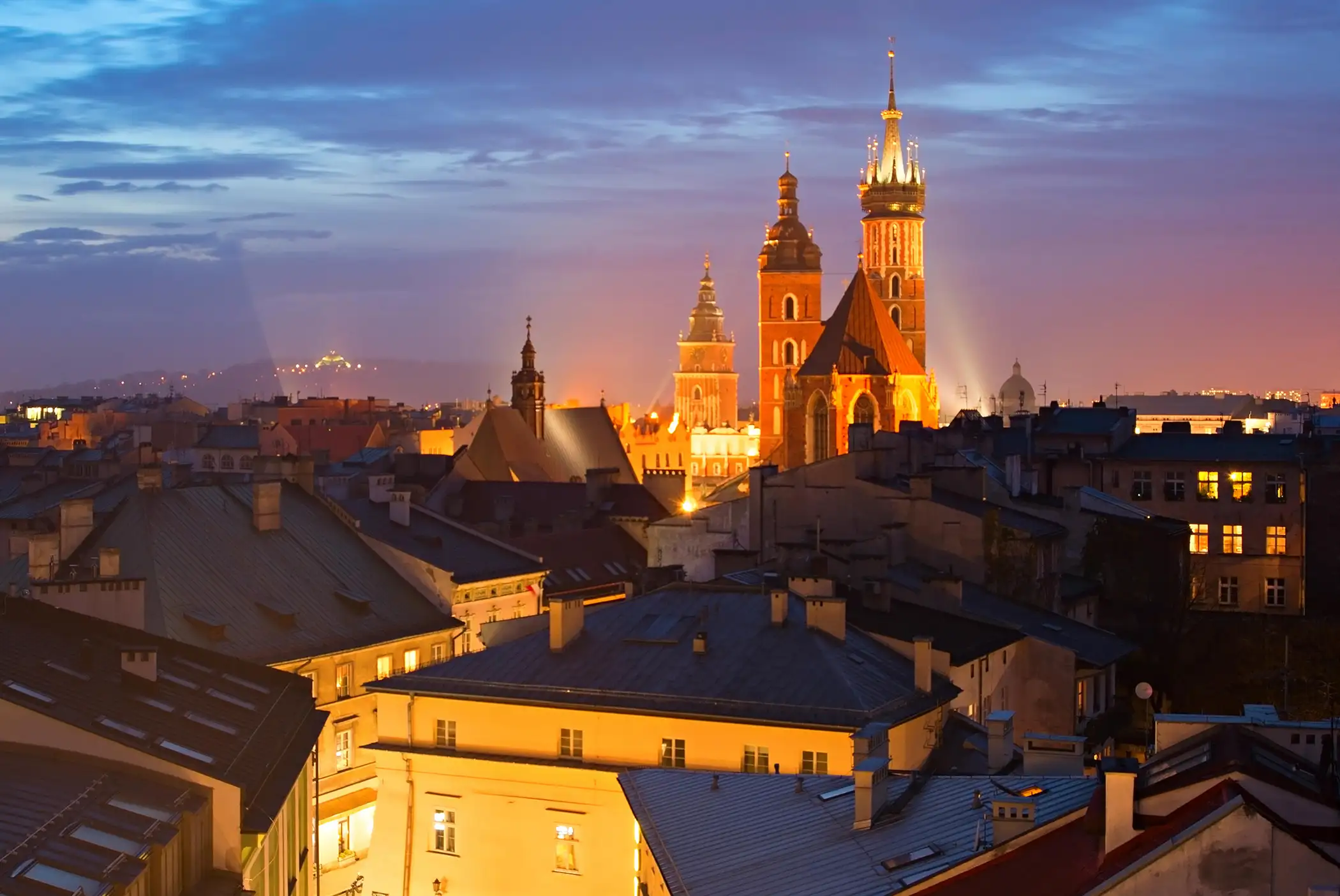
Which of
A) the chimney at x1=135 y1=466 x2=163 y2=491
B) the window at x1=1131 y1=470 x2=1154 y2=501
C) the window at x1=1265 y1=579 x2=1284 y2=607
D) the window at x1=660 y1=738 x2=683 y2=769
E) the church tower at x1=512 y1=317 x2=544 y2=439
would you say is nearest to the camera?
the window at x1=660 y1=738 x2=683 y2=769

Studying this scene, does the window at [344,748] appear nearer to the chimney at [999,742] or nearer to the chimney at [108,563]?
the chimney at [108,563]

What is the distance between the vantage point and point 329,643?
1966 inches

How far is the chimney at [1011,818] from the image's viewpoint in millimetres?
19906

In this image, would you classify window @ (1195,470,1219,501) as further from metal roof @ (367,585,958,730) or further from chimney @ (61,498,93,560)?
chimney @ (61,498,93,560)

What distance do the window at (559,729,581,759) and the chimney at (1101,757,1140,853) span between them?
18.9 meters

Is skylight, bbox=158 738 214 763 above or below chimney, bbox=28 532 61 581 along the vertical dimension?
below

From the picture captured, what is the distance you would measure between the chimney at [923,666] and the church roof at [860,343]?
91.5m

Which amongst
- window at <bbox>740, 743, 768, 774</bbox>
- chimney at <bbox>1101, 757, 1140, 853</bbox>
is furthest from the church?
chimney at <bbox>1101, 757, 1140, 853</bbox>

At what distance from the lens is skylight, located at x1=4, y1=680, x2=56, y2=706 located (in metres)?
24.2

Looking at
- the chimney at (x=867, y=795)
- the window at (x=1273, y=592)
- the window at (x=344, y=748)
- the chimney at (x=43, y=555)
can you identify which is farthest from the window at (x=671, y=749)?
the window at (x=1273, y=592)

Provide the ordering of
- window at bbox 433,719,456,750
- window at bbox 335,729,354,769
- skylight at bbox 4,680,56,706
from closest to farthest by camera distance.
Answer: skylight at bbox 4,680,56,706, window at bbox 433,719,456,750, window at bbox 335,729,354,769

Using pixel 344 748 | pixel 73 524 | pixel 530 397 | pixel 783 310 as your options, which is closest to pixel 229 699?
pixel 344 748

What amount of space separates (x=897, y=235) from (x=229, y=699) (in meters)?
149

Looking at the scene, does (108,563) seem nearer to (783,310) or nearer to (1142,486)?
(1142,486)
